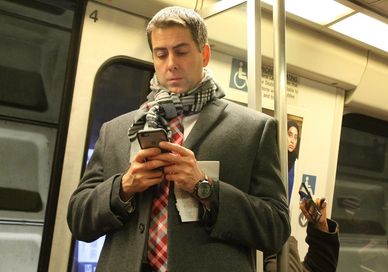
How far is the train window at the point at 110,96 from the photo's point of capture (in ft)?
8.85

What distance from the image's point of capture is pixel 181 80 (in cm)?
144

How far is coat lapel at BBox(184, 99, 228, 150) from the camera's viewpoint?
1.38 m

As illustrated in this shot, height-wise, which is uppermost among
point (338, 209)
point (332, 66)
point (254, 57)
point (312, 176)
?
point (332, 66)

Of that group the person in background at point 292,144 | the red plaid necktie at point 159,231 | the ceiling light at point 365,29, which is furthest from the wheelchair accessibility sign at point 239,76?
the person in background at point 292,144

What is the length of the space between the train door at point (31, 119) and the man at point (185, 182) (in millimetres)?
1101

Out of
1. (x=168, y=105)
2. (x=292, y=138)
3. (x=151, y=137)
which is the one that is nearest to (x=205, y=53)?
(x=168, y=105)

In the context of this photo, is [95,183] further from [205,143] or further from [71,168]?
[71,168]

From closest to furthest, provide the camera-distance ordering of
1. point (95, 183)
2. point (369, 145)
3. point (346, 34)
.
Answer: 1. point (95, 183)
2. point (346, 34)
3. point (369, 145)

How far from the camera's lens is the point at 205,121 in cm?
142

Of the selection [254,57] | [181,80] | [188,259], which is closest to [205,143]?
[181,80]

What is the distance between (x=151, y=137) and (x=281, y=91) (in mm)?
1049

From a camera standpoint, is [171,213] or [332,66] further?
[332,66]

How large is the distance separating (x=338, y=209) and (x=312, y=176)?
2.80 feet

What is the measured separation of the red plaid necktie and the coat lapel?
0.15m
